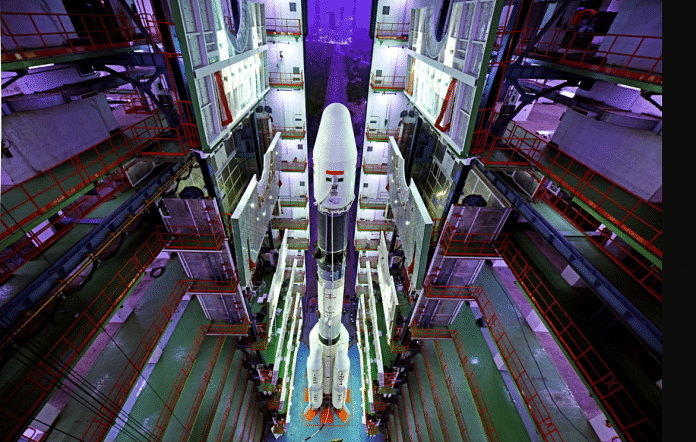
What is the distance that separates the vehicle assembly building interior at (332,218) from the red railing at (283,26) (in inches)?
5.8

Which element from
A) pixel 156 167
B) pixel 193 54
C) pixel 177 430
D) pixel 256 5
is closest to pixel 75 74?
pixel 156 167

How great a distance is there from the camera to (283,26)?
16766 millimetres

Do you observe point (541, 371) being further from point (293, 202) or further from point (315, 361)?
point (293, 202)

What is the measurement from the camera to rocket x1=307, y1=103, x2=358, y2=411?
10.7 meters

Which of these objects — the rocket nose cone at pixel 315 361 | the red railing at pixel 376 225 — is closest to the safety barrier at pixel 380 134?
the red railing at pixel 376 225

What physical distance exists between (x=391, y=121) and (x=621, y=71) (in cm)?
1244

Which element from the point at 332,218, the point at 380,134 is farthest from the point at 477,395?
the point at 380,134

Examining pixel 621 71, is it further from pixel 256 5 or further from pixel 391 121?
pixel 256 5

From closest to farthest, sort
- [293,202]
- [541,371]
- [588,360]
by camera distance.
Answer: [588,360] → [541,371] → [293,202]

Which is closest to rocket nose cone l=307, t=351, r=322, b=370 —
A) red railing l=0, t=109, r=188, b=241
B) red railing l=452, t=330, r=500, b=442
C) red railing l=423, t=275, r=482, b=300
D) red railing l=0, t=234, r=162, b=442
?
red railing l=452, t=330, r=500, b=442

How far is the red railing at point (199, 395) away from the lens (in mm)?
11838

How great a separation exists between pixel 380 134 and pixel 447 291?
10654 mm

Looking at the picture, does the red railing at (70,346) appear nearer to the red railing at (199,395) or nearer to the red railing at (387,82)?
the red railing at (199,395)

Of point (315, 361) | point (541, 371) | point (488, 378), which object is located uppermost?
point (541, 371)
